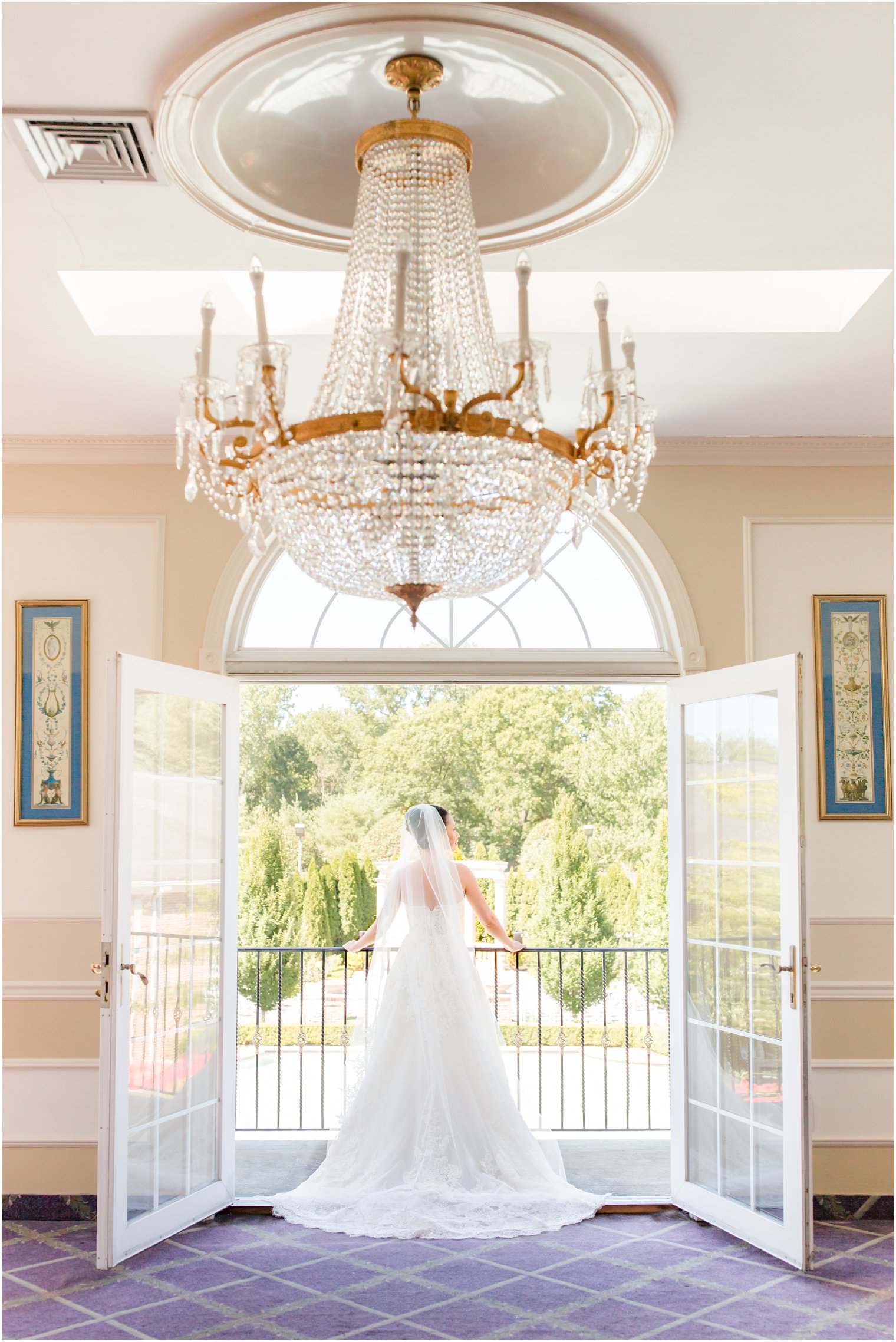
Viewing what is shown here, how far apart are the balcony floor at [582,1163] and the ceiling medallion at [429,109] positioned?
3.64m

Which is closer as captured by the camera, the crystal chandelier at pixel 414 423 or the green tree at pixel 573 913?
the crystal chandelier at pixel 414 423

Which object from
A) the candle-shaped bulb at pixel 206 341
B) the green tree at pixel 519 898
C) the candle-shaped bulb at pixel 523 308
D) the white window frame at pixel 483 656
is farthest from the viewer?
the green tree at pixel 519 898

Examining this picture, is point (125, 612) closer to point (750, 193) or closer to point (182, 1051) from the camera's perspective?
point (182, 1051)

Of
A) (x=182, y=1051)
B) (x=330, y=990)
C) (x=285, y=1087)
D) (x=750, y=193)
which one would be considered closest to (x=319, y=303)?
(x=750, y=193)

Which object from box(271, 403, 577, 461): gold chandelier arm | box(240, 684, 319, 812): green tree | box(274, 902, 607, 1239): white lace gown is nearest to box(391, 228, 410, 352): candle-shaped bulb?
box(271, 403, 577, 461): gold chandelier arm

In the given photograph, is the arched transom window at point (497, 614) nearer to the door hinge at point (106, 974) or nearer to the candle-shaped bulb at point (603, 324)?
the candle-shaped bulb at point (603, 324)

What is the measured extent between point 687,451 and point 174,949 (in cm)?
294

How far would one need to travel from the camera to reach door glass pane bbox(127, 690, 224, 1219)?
3.90m

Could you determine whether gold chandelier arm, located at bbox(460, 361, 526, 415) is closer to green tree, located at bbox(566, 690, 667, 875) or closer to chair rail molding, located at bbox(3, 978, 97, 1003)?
chair rail molding, located at bbox(3, 978, 97, 1003)

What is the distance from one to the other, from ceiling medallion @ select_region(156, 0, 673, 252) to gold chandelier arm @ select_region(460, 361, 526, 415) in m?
0.72

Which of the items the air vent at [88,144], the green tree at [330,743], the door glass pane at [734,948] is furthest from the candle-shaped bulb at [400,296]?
the green tree at [330,743]

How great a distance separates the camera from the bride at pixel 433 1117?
404 cm

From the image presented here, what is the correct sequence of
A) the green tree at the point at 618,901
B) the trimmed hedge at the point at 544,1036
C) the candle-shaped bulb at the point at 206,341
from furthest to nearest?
the green tree at the point at 618,901
the trimmed hedge at the point at 544,1036
the candle-shaped bulb at the point at 206,341

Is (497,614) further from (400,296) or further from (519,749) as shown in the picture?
(519,749)
